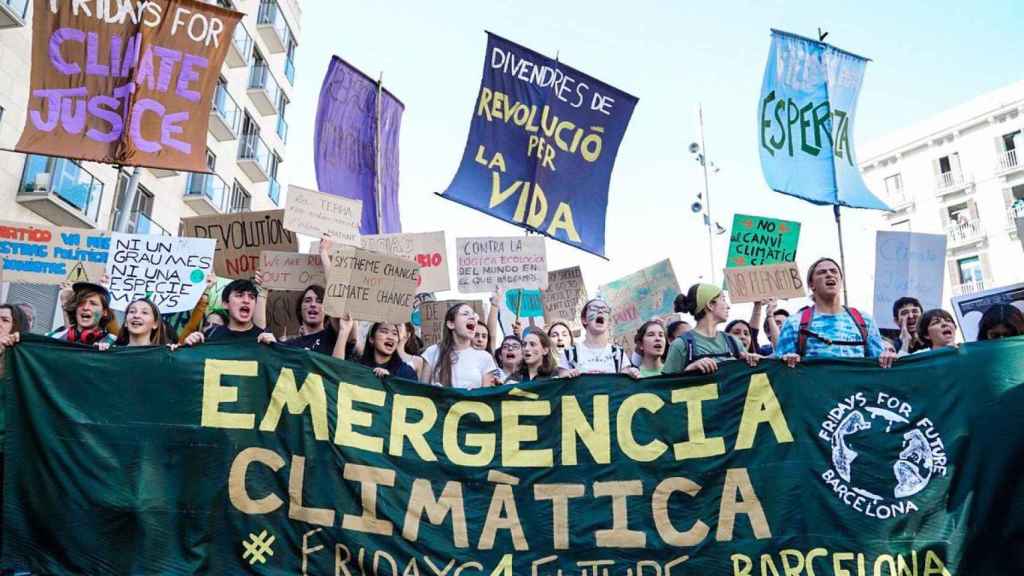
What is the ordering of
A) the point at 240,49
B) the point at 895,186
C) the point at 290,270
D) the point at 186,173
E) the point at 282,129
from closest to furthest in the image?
the point at 290,270 → the point at 186,173 → the point at 240,49 → the point at 282,129 → the point at 895,186

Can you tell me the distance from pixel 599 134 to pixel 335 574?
6607 millimetres

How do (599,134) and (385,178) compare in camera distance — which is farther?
(385,178)

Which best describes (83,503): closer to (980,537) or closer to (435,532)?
(435,532)

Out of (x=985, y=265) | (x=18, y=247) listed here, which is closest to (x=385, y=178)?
(x=18, y=247)

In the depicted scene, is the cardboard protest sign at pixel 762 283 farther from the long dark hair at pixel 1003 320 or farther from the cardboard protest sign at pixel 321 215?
the cardboard protest sign at pixel 321 215

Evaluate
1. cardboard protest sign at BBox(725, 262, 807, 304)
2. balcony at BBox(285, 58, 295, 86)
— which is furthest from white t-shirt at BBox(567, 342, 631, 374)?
balcony at BBox(285, 58, 295, 86)

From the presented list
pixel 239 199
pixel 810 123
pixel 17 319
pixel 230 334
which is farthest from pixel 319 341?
pixel 239 199

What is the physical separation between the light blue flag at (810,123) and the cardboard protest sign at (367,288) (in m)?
5.54

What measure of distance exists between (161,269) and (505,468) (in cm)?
407

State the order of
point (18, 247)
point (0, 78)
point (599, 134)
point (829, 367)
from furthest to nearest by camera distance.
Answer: point (0, 78), point (599, 134), point (18, 247), point (829, 367)

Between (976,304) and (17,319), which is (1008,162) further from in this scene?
(17,319)

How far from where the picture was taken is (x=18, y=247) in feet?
25.1

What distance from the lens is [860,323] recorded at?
17.8 ft

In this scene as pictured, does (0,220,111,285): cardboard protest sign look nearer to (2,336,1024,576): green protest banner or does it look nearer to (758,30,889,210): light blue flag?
(2,336,1024,576): green protest banner
